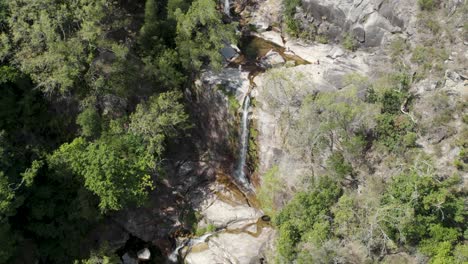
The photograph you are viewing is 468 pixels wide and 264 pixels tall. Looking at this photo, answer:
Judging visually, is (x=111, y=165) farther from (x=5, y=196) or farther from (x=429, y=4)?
(x=429, y=4)

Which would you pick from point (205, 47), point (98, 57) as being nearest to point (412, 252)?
point (205, 47)

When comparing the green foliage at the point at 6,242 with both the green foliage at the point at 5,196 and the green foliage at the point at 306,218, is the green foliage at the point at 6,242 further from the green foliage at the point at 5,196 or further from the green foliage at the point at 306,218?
the green foliage at the point at 306,218

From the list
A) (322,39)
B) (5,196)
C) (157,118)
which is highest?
(322,39)

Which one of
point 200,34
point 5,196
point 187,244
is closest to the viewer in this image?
point 5,196

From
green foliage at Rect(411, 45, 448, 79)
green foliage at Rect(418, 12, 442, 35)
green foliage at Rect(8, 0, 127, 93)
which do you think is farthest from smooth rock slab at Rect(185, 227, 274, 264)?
green foliage at Rect(418, 12, 442, 35)

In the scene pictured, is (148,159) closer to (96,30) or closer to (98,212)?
(98,212)

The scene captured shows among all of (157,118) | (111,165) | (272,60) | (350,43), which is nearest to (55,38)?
(157,118)
